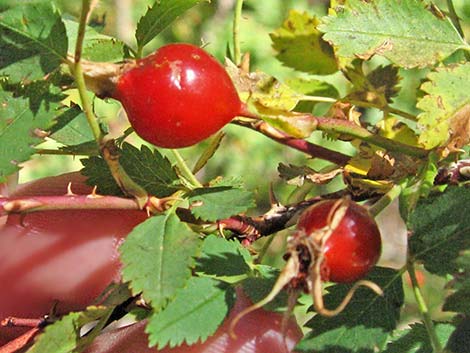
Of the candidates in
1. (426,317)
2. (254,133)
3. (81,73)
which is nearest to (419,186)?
(426,317)

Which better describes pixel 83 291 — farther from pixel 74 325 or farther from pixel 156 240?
pixel 156 240

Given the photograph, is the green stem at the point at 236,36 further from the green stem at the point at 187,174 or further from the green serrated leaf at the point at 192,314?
the green serrated leaf at the point at 192,314

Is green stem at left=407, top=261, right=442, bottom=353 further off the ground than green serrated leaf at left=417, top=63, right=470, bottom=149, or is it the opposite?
green serrated leaf at left=417, top=63, right=470, bottom=149

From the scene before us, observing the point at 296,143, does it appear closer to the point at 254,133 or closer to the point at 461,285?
the point at 461,285

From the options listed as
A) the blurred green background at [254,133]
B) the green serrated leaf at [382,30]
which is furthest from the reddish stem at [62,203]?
the blurred green background at [254,133]

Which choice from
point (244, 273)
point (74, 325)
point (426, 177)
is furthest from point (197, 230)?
point (426, 177)

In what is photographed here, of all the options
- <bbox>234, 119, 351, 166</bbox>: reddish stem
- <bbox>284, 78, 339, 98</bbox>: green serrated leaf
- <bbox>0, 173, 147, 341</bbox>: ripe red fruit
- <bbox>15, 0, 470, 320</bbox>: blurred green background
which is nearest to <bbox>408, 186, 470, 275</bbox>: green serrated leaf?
<bbox>234, 119, 351, 166</bbox>: reddish stem

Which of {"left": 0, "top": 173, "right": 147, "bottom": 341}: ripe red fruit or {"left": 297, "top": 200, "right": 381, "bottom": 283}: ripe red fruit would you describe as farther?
{"left": 0, "top": 173, "right": 147, "bottom": 341}: ripe red fruit

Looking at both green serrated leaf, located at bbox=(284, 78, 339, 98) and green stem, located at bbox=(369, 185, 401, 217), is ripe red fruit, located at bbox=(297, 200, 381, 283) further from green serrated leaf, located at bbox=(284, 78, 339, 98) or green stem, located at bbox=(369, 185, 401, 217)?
green serrated leaf, located at bbox=(284, 78, 339, 98)
